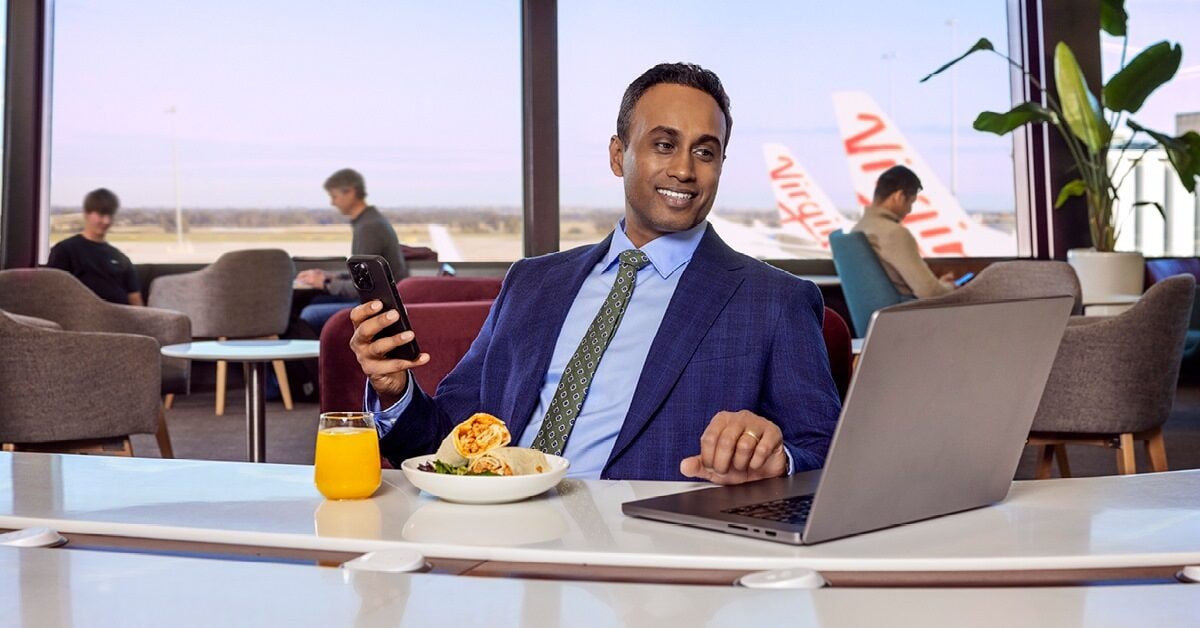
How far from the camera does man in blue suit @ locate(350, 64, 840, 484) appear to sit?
1.74m

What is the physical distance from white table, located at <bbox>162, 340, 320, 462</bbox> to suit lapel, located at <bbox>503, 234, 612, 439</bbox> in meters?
2.23

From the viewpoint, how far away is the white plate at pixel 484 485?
1263 millimetres

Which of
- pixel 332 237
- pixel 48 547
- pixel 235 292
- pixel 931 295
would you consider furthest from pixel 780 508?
pixel 332 237

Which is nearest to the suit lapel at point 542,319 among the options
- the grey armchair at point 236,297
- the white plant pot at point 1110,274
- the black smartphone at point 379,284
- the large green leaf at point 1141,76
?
the black smartphone at point 379,284

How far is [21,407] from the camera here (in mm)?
3574

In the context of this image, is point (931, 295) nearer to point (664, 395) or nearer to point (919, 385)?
point (664, 395)

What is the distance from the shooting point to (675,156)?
191cm

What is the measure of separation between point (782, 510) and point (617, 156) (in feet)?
3.30

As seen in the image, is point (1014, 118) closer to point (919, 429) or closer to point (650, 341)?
point (650, 341)

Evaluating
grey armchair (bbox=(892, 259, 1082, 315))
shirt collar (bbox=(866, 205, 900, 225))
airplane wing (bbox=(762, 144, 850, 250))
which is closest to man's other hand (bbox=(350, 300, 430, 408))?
grey armchair (bbox=(892, 259, 1082, 315))

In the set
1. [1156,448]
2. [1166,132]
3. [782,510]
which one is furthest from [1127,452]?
[1166,132]

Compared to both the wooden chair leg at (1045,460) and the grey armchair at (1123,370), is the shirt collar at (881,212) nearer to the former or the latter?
the wooden chair leg at (1045,460)

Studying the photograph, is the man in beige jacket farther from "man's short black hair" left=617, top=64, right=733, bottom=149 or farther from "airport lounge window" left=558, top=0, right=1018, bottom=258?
"man's short black hair" left=617, top=64, right=733, bottom=149

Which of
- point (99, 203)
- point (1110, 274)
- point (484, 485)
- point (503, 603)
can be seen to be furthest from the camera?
point (99, 203)
